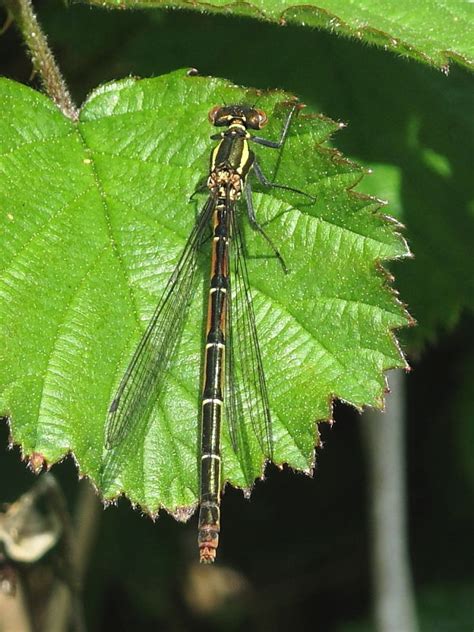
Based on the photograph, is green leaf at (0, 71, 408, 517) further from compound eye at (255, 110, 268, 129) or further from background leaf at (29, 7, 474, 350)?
background leaf at (29, 7, 474, 350)

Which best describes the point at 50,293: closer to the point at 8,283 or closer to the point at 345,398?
the point at 8,283

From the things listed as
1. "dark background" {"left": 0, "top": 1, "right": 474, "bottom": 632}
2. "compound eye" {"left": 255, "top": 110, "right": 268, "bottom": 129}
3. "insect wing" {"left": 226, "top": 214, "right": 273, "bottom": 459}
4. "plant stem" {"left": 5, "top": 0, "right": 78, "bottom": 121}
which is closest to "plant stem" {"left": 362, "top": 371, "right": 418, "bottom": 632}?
"dark background" {"left": 0, "top": 1, "right": 474, "bottom": 632}

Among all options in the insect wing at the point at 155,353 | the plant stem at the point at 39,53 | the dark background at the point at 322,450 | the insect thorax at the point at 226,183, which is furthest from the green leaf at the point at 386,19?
the dark background at the point at 322,450

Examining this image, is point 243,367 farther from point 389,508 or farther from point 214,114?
point 389,508

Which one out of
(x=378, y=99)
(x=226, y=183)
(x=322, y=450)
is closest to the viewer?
(x=226, y=183)

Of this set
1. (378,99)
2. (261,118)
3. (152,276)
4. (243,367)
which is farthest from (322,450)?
(261,118)
